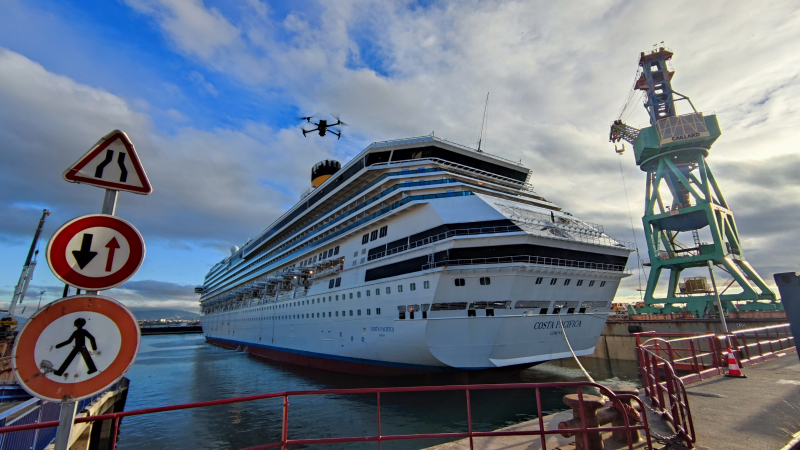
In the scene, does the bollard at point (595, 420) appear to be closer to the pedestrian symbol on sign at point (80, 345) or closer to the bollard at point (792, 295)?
the bollard at point (792, 295)

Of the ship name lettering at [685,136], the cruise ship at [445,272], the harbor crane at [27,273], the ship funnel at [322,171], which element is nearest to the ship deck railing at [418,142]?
the cruise ship at [445,272]

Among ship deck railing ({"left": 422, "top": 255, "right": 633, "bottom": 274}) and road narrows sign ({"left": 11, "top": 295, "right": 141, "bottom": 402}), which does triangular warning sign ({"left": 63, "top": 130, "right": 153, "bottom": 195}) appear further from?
ship deck railing ({"left": 422, "top": 255, "right": 633, "bottom": 274})

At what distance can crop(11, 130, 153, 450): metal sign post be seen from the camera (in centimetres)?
210

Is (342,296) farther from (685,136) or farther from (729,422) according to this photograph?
(685,136)

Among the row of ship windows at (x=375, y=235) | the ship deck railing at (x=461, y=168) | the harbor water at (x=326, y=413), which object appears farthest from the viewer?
the ship deck railing at (x=461, y=168)

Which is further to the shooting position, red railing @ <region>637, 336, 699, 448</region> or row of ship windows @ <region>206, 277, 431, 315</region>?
row of ship windows @ <region>206, 277, 431, 315</region>

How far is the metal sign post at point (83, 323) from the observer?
2.10 m

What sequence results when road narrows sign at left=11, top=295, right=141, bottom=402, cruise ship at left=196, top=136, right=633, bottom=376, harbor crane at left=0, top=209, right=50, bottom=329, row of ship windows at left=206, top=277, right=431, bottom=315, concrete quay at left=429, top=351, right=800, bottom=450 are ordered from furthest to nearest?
harbor crane at left=0, top=209, right=50, bottom=329 → row of ship windows at left=206, top=277, right=431, bottom=315 → cruise ship at left=196, top=136, right=633, bottom=376 → concrete quay at left=429, top=351, right=800, bottom=450 → road narrows sign at left=11, top=295, right=141, bottom=402

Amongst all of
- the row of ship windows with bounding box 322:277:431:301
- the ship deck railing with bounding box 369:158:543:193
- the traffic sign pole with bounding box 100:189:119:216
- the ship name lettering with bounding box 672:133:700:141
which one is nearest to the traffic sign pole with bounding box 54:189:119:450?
the traffic sign pole with bounding box 100:189:119:216

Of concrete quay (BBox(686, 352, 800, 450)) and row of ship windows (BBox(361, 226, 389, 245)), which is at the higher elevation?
row of ship windows (BBox(361, 226, 389, 245))

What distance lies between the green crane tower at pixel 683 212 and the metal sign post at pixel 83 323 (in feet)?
140

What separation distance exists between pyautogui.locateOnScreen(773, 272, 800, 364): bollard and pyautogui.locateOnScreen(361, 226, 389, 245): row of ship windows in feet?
55.3

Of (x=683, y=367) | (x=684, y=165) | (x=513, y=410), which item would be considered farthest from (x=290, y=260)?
(x=684, y=165)

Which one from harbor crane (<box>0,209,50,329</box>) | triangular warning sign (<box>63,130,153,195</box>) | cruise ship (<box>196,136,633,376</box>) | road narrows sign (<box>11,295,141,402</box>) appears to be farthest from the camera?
harbor crane (<box>0,209,50,329</box>)
